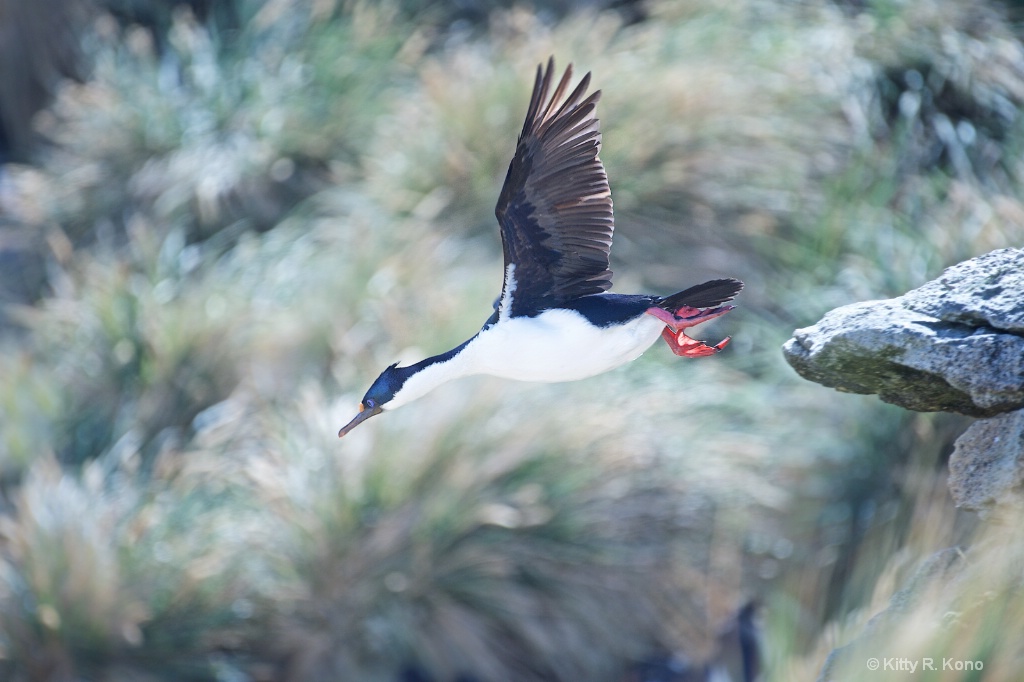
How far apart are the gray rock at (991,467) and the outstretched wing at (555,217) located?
1057 millimetres

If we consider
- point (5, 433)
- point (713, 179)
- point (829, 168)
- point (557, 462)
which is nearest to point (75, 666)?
point (5, 433)

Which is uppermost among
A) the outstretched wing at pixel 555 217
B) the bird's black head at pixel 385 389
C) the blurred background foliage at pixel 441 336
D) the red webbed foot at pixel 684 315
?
the outstretched wing at pixel 555 217

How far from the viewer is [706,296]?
2287 millimetres

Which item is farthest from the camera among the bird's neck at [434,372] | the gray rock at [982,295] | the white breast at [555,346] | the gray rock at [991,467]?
the gray rock at [991,467]

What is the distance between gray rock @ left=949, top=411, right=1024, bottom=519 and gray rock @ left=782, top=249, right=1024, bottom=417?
0.11 m

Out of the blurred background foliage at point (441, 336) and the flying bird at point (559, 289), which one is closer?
the flying bird at point (559, 289)

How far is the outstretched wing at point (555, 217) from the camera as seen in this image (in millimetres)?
2406

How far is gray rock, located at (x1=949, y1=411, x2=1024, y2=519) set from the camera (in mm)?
2812

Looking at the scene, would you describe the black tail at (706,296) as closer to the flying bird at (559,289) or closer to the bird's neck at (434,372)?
the flying bird at (559,289)

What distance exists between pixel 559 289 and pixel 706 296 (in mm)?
312

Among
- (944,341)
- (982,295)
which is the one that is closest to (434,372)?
(944,341)

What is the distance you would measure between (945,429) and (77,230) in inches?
203

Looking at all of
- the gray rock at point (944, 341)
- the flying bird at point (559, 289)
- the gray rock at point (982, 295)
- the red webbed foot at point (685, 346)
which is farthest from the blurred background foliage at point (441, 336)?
the flying bird at point (559, 289)

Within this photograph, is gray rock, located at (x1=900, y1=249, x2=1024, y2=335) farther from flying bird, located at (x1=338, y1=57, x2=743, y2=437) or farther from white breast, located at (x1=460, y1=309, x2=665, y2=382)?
white breast, located at (x1=460, y1=309, x2=665, y2=382)
